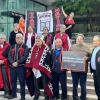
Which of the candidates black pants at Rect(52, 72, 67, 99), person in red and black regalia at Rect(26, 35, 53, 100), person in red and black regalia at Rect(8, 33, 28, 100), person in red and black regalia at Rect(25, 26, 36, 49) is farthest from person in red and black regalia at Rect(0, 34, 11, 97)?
black pants at Rect(52, 72, 67, 99)

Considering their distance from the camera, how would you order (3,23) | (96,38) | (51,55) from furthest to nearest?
(3,23) < (51,55) < (96,38)

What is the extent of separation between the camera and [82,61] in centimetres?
953

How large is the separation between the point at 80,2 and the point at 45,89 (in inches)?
1146

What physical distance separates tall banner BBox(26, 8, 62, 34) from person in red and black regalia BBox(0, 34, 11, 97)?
1674 millimetres

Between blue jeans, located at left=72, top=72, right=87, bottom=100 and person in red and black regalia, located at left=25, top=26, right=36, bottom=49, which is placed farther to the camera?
person in red and black regalia, located at left=25, top=26, right=36, bottom=49

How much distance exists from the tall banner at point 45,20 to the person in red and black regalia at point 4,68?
1674mm

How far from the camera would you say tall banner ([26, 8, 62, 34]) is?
12.0 m

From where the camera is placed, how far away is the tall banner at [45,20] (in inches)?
471

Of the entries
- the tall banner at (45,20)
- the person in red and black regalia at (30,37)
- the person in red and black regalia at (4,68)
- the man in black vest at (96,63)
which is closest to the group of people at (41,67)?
the person in red and black regalia at (4,68)

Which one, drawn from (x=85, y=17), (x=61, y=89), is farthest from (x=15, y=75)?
(x=85, y=17)

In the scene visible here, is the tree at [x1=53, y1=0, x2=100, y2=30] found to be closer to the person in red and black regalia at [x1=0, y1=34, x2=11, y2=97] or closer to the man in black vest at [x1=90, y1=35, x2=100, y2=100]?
the person in red and black regalia at [x1=0, y1=34, x2=11, y2=97]

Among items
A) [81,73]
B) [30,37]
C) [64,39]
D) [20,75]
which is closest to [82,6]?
[30,37]

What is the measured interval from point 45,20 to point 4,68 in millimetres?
2267

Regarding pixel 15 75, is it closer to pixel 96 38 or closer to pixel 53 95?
pixel 53 95
